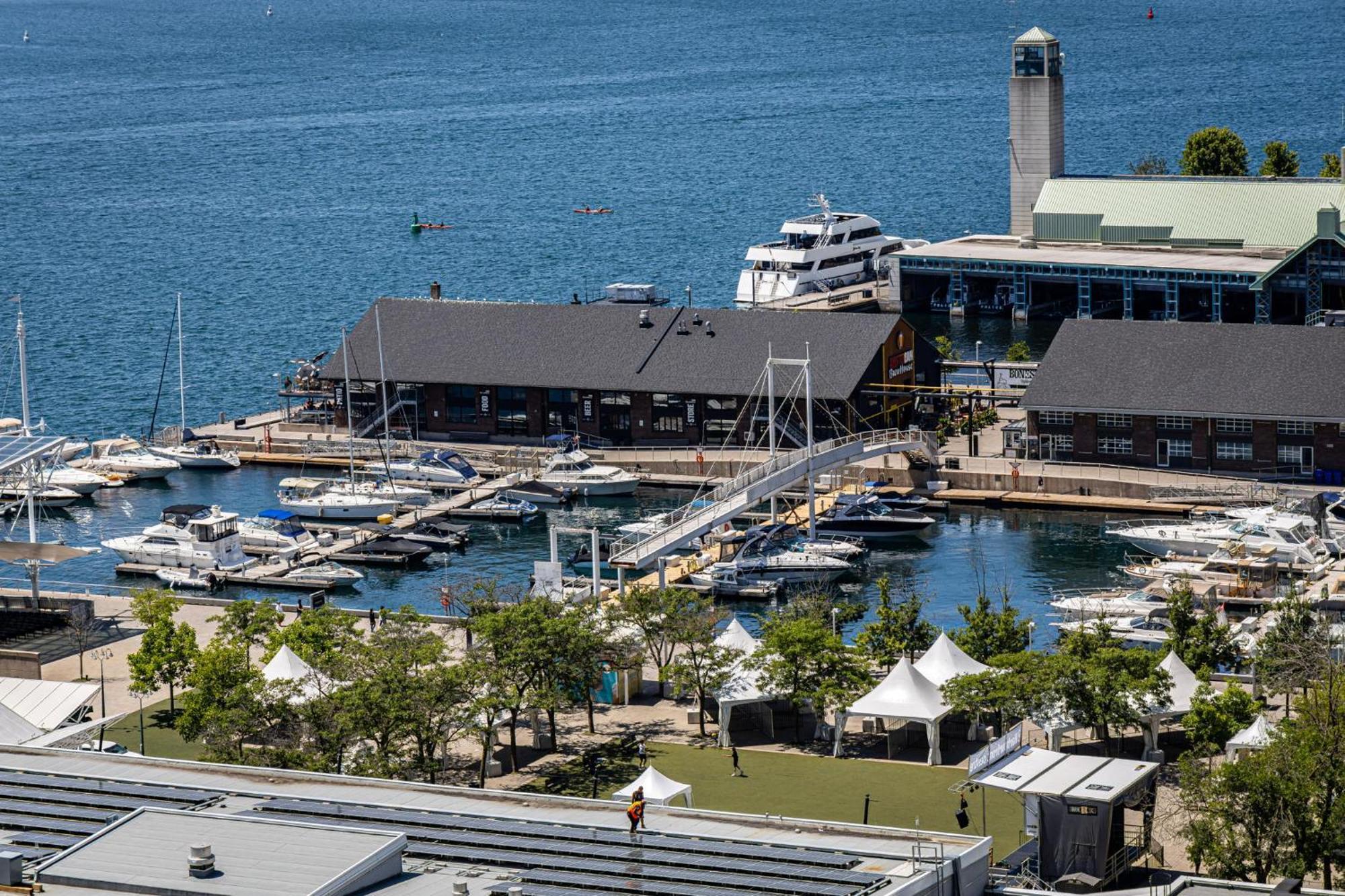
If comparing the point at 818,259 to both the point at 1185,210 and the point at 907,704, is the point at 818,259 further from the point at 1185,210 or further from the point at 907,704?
the point at 907,704

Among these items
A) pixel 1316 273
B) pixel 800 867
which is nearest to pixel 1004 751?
pixel 800 867

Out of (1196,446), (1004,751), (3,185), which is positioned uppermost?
(3,185)

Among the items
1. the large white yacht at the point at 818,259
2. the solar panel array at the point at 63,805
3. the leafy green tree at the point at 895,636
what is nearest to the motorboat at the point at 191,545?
the leafy green tree at the point at 895,636

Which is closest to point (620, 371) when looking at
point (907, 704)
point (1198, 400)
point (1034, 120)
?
point (1198, 400)

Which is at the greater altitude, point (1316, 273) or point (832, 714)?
point (1316, 273)

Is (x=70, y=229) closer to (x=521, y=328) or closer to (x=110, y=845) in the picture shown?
(x=521, y=328)

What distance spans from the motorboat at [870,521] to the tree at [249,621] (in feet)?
81.1

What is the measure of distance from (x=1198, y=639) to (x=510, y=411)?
42.7m

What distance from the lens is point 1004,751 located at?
174 ft

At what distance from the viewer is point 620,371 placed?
94.6m

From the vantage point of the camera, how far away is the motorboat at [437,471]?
8981cm

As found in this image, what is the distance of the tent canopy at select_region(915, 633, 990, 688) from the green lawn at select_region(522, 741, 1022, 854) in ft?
8.98

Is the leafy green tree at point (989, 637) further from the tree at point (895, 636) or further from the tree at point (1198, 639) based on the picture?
the tree at point (1198, 639)

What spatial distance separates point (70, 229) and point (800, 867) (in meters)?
141
